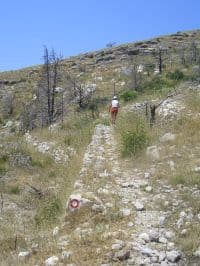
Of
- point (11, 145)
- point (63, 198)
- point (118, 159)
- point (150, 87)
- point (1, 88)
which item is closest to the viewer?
point (63, 198)

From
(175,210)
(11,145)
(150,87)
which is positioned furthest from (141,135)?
(150,87)

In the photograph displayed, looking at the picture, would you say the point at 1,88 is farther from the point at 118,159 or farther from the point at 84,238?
the point at 84,238

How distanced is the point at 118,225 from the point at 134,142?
5.65m

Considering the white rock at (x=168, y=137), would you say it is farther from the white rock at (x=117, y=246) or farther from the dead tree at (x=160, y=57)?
the dead tree at (x=160, y=57)

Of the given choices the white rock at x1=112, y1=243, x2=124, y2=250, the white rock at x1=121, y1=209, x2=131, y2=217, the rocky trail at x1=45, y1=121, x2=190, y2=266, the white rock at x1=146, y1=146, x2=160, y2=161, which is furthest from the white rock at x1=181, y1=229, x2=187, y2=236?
the white rock at x1=146, y1=146, x2=160, y2=161

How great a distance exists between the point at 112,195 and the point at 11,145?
12242 mm

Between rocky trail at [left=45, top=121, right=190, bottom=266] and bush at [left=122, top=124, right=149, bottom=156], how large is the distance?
5.08ft

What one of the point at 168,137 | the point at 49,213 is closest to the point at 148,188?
the point at 49,213

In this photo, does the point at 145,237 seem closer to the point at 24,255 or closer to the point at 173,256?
the point at 173,256

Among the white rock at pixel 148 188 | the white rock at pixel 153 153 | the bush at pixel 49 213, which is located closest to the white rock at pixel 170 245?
the white rock at pixel 148 188

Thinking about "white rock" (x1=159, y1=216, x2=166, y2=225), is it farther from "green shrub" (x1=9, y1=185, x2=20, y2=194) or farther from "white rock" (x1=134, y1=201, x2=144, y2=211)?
"green shrub" (x1=9, y1=185, x2=20, y2=194)

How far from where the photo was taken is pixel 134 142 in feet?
45.3

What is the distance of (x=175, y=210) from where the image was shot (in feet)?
29.0

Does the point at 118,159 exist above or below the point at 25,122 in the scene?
above
